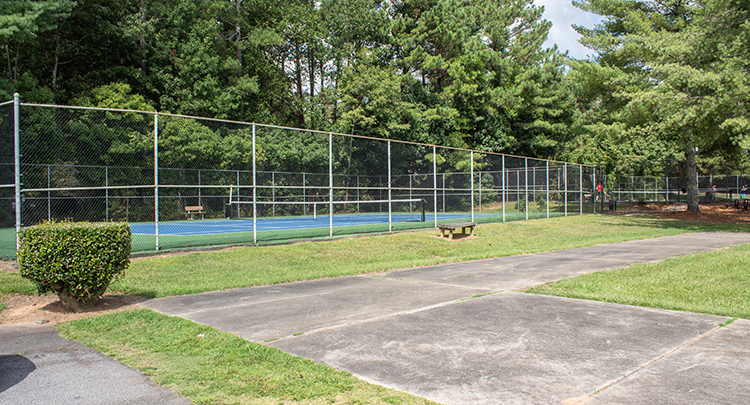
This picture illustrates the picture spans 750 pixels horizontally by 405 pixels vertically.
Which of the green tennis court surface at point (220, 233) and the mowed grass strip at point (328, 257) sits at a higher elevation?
the green tennis court surface at point (220, 233)

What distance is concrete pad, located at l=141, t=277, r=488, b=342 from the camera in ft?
17.7

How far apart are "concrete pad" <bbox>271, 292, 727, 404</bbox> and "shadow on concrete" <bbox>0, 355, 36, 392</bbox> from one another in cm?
206

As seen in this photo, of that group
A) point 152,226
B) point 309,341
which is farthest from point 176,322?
point 152,226

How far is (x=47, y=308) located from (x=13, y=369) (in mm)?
2603

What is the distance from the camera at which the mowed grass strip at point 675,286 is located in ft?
19.6

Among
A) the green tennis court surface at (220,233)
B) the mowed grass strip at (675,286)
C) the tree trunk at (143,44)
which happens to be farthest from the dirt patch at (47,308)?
the tree trunk at (143,44)

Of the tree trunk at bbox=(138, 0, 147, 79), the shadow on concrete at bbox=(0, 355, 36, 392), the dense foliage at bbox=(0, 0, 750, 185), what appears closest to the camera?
the shadow on concrete at bbox=(0, 355, 36, 392)

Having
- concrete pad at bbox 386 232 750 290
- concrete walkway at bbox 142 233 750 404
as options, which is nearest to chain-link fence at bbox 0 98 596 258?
concrete pad at bbox 386 232 750 290

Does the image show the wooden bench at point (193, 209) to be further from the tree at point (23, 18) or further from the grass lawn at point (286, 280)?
the grass lawn at point (286, 280)

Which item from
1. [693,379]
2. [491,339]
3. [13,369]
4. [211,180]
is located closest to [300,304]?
[491,339]

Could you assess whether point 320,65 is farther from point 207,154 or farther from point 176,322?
point 176,322

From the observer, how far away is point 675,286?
7.11 meters

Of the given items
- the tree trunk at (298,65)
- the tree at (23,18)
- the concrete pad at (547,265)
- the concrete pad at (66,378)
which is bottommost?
the concrete pad at (66,378)

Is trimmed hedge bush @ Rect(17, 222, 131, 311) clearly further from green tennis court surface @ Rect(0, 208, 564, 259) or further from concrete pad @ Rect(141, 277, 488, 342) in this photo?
green tennis court surface @ Rect(0, 208, 564, 259)
